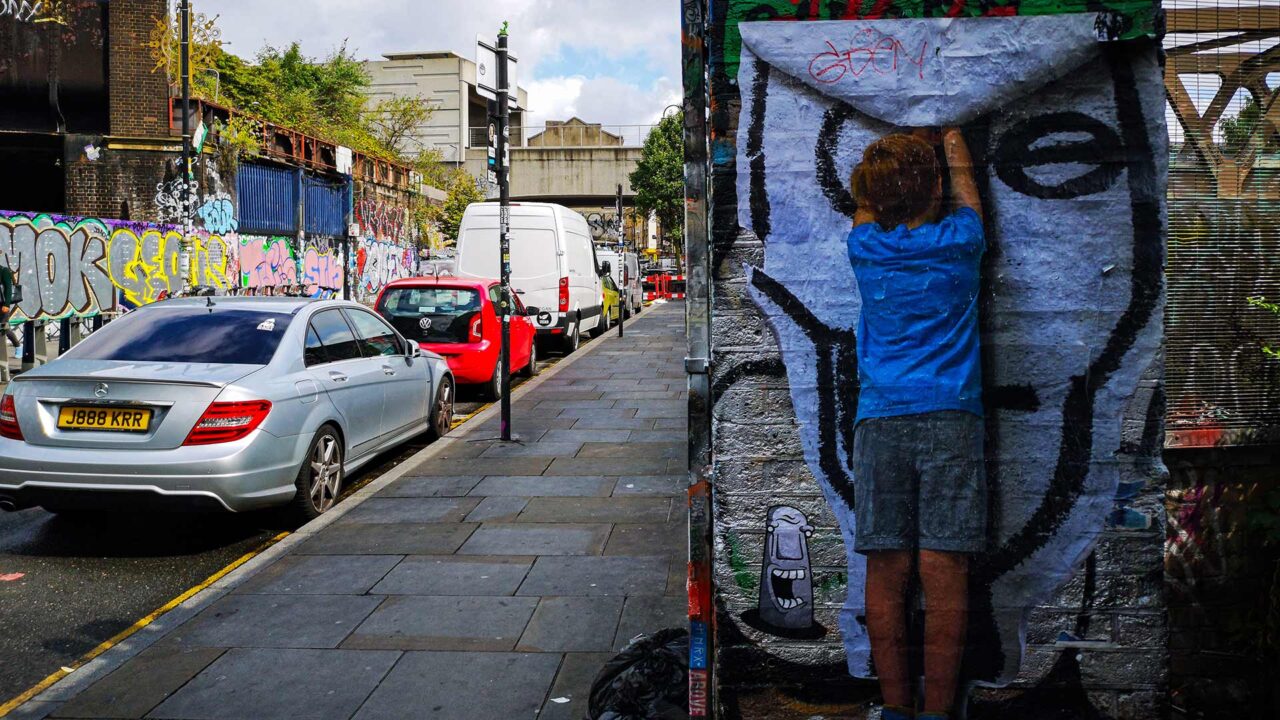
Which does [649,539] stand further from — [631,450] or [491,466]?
[631,450]

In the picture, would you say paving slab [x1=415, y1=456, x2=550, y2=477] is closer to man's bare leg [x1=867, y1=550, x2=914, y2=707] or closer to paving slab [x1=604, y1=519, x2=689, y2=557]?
paving slab [x1=604, y1=519, x2=689, y2=557]

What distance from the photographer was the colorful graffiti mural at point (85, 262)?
58.3ft

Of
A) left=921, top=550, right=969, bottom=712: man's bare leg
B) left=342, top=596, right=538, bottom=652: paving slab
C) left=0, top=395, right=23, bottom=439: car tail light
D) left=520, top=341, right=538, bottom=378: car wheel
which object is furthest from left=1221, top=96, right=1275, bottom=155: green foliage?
left=520, top=341, right=538, bottom=378: car wheel

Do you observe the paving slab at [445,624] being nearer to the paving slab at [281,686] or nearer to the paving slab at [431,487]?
the paving slab at [281,686]

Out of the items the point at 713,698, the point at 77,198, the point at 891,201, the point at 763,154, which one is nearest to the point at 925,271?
the point at 891,201

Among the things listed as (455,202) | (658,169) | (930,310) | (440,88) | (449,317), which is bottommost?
(449,317)

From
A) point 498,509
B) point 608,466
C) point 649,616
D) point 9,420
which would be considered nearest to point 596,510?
point 498,509

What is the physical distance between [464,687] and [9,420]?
407cm

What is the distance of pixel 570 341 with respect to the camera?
20.7 m

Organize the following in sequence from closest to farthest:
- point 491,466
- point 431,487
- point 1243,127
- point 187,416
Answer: point 1243,127 → point 187,416 → point 431,487 → point 491,466

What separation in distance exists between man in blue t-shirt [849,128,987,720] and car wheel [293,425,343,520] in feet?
16.4

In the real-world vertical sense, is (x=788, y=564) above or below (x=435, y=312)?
below

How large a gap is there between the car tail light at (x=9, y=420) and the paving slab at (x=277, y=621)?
213 centimetres

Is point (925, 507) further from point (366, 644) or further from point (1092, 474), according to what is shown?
point (366, 644)
